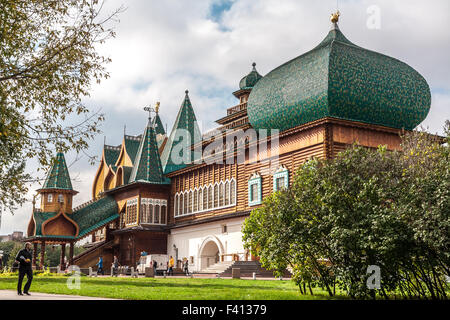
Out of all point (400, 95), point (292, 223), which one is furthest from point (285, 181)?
point (292, 223)

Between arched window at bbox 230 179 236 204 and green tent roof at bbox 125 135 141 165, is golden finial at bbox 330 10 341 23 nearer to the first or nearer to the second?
arched window at bbox 230 179 236 204

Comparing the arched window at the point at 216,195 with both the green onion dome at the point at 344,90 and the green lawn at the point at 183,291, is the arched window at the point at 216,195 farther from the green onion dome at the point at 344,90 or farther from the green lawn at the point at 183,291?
the green lawn at the point at 183,291

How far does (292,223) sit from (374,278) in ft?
8.15

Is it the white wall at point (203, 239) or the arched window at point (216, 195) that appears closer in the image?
the white wall at point (203, 239)

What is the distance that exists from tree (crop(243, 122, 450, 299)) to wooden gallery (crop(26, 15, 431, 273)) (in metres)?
9.78

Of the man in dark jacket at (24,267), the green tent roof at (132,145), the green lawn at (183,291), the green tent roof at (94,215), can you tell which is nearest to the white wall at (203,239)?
the green tent roof at (94,215)

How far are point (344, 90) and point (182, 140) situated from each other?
18674 mm

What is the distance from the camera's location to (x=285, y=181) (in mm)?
28656

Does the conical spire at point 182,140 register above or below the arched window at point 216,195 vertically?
above

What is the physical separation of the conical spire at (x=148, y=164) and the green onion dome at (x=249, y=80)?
314 inches

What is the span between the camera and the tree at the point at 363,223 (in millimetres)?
11703

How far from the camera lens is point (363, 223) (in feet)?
40.2

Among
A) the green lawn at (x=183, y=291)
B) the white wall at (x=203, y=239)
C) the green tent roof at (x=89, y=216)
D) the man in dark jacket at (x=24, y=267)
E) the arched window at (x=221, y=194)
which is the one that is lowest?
the green lawn at (x=183, y=291)

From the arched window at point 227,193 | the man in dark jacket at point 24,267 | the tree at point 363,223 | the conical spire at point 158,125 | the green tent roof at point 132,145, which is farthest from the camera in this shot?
the conical spire at point 158,125
